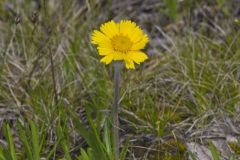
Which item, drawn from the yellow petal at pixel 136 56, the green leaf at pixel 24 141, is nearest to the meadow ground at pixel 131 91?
the green leaf at pixel 24 141

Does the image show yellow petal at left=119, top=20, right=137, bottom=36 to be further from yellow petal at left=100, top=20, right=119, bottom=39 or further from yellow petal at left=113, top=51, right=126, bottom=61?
yellow petal at left=113, top=51, right=126, bottom=61

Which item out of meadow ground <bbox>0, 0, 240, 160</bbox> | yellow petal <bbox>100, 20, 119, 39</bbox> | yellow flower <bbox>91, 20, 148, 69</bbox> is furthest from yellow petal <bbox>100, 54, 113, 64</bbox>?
meadow ground <bbox>0, 0, 240, 160</bbox>

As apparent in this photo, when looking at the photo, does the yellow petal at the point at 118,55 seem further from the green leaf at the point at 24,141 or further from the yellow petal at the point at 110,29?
the green leaf at the point at 24,141

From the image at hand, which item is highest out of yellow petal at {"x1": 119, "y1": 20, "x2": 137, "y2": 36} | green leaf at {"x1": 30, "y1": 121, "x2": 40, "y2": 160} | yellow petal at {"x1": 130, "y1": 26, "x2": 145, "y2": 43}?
yellow petal at {"x1": 119, "y1": 20, "x2": 137, "y2": 36}

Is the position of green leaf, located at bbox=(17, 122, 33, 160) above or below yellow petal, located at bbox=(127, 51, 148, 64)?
below

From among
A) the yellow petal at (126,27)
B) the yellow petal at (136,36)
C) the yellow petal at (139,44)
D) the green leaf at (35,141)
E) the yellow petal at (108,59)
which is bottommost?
the green leaf at (35,141)

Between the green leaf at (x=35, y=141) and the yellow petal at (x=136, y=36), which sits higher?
the yellow petal at (x=136, y=36)

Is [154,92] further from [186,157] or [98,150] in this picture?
[98,150]
